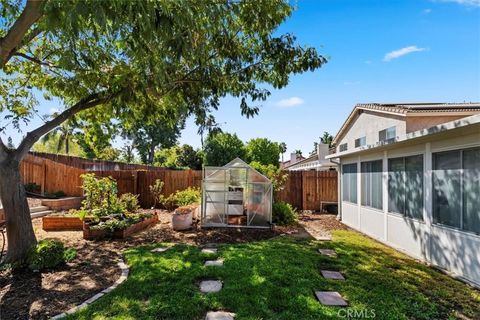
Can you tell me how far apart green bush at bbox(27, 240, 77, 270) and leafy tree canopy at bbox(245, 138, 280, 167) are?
95.1 ft

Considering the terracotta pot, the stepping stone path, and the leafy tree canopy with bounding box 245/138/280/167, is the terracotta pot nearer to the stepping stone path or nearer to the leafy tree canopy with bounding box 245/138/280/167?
the stepping stone path

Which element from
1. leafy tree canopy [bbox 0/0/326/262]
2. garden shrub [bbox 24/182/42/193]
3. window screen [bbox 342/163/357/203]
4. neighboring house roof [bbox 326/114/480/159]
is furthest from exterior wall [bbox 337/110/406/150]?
garden shrub [bbox 24/182/42/193]

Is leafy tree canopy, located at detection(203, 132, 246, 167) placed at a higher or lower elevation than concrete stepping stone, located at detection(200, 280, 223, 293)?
higher

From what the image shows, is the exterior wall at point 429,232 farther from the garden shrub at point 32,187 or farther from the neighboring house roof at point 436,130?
the garden shrub at point 32,187

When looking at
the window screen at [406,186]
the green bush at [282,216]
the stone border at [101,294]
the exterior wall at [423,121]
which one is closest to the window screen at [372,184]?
the window screen at [406,186]

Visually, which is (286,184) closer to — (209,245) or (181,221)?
(181,221)

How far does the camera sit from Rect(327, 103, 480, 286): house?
4746 mm

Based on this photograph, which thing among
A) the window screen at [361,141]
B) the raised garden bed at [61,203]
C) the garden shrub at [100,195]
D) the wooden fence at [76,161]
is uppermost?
the window screen at [361,141]

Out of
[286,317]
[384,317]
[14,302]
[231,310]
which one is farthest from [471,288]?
[14,302]

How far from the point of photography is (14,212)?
206 inches

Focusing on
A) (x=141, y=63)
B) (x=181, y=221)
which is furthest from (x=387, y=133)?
(x=141, y=63)

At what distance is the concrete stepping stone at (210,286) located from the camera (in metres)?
4.23

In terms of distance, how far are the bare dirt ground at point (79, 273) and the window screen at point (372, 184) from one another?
171cm

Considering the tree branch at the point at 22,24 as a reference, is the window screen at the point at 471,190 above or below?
below
